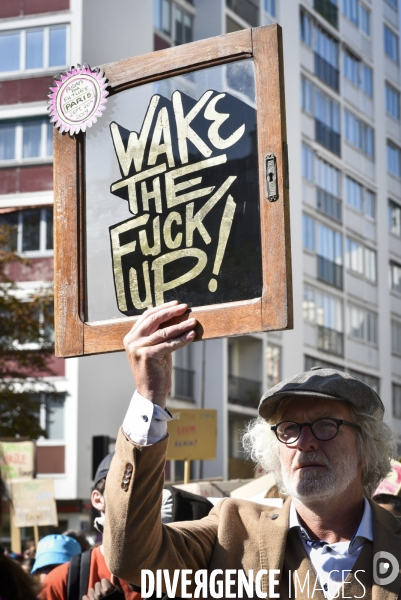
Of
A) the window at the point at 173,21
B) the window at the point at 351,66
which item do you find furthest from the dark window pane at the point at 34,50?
the window at the point at 351,66

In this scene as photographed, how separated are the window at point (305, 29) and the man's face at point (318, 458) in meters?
35.0

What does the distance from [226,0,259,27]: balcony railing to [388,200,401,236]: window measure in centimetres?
1054

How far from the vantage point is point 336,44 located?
131ft

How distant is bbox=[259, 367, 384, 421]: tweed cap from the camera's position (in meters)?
3.55

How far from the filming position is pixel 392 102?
4372 cm

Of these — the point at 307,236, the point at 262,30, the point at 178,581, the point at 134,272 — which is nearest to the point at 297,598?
the point at 178,581

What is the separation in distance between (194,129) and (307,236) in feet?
108

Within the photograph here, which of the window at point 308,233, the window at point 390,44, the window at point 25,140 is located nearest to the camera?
the window at point 25,140

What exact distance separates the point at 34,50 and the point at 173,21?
5.84 m

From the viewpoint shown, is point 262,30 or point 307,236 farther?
point 307,236

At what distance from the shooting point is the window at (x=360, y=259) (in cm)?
3938

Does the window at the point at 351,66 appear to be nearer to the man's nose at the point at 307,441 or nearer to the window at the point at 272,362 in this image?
the window at the point at 272,362

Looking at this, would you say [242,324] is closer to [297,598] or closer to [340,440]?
[340,440]

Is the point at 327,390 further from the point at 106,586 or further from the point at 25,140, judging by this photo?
the point at 25,140
